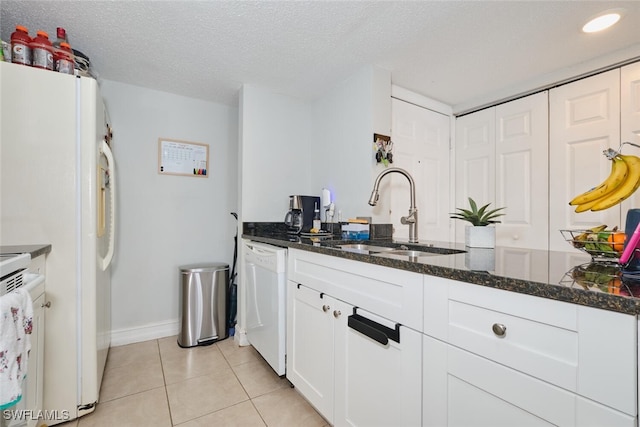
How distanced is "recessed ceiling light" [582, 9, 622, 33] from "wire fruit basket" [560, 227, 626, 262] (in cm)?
138

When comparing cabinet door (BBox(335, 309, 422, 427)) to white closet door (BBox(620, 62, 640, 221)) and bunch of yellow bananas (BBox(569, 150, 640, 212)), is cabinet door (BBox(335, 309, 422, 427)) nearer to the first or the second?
bunch of yellow bananas (BBox(569, 150, 640, 212))

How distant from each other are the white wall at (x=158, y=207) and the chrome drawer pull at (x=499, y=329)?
253cm

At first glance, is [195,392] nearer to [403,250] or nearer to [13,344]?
[13,344]

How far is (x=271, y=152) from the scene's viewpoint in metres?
2.52

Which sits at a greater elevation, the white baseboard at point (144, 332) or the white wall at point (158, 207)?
the white wall at point (158, 207)

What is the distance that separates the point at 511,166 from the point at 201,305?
2827 millimetres

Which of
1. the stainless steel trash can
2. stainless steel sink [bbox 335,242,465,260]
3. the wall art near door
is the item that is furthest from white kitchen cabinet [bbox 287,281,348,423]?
the wall art near door

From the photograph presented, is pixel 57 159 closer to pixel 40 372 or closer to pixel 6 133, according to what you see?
pixel 6 133

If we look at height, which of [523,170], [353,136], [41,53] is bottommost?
[523,170]

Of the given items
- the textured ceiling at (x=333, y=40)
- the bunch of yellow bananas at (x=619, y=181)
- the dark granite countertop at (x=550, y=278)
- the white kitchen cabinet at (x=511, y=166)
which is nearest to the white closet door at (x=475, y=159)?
the white kitchen cabinet at (x=511, y=166)

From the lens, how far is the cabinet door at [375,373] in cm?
93

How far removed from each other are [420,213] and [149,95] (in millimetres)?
2645

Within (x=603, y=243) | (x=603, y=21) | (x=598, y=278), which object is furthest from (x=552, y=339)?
(x=603, y=21)

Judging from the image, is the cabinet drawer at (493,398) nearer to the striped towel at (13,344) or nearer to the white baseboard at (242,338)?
the striped towel at (13,344)
